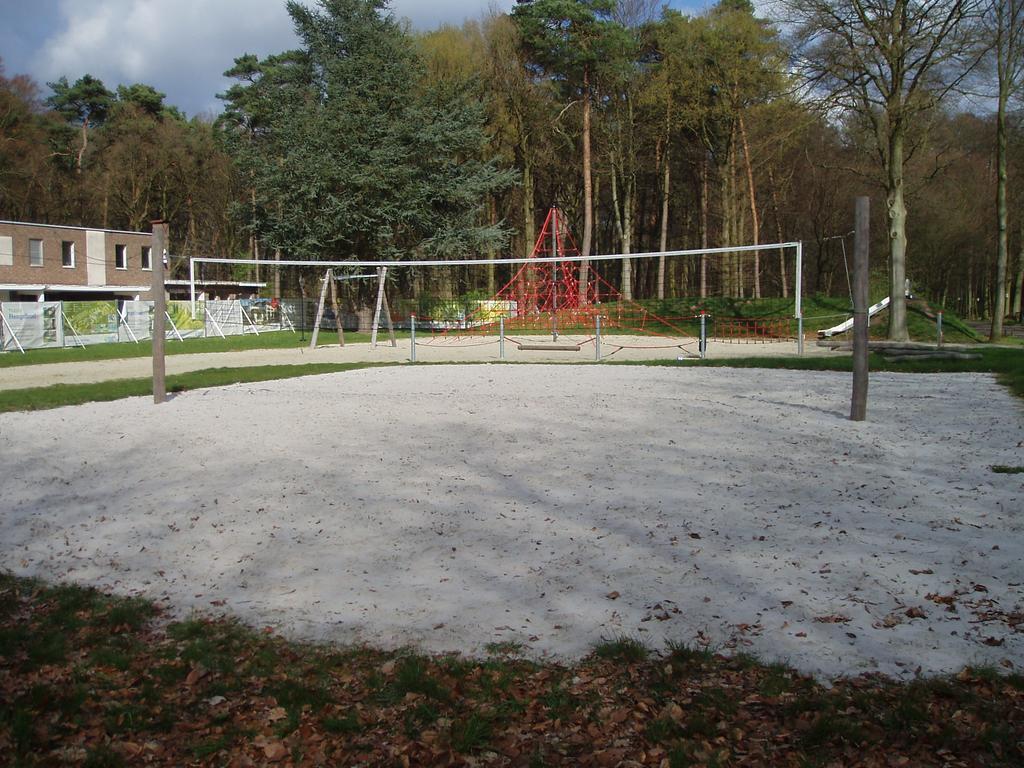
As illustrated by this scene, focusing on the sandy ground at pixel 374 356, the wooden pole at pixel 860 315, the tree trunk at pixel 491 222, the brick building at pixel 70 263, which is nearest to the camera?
the wooden pole at pixel 860 315

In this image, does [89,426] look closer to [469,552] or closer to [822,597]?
[469,552]

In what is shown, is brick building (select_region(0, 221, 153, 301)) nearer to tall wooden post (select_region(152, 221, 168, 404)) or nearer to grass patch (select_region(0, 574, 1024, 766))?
tall wooden post (select_region(152, 221, 168, 404))

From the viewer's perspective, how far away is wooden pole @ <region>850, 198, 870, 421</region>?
30.2 feet

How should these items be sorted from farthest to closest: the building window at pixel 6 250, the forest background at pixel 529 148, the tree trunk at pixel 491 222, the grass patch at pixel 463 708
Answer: the tree trunk at pixel 491 222
the building window at pixel 6 250
the forest background at pixel 529 148
the grass patch at pixel 463 708

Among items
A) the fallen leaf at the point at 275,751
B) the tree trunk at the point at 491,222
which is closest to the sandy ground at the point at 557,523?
the fallen leaf at the point at 275,751

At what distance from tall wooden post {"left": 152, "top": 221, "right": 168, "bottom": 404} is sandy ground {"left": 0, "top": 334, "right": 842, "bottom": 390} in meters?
4.33

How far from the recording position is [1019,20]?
922 inches

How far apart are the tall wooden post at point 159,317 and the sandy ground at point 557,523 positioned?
1100mm

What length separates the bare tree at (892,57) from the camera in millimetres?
21016

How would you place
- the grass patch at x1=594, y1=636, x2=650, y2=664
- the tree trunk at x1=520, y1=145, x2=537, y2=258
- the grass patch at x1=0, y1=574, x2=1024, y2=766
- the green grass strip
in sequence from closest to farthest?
the grass patch at x1=0, y1=574, x2=1024, y2=766, the grass patch at x1=594, y1=636, x2=650, y2=664, the green grass strip, the tree trunk at x1=520, y1=145, x2=537, y2=258

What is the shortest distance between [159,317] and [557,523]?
7.91 meters

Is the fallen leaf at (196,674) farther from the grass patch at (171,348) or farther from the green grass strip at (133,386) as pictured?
the grass patch at (171,348)

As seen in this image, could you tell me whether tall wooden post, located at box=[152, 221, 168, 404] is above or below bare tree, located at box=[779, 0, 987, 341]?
below

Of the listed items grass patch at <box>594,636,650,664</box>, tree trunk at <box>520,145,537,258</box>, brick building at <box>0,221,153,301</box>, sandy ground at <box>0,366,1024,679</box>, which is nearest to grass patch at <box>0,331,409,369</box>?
tree trunk at <box>520,145,537,258</box>
